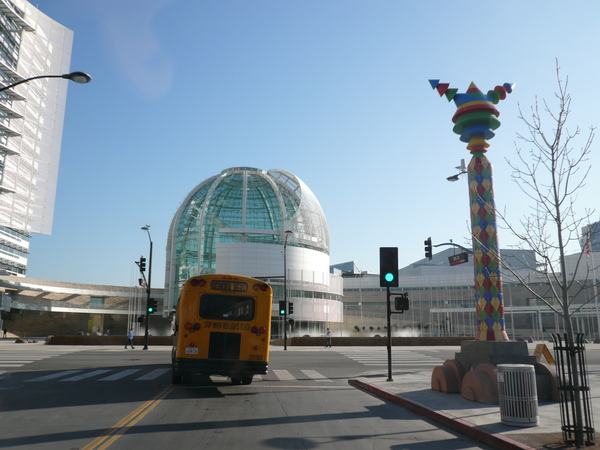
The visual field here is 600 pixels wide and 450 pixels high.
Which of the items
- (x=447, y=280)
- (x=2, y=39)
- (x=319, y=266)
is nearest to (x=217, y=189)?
(x=319, y=266)

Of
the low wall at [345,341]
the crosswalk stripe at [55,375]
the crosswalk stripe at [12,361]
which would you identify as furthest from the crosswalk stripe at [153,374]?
the low wall at [345,341]

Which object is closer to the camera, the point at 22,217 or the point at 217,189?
the point at 22,217

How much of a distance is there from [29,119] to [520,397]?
66.4 m

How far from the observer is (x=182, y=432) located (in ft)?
25.2

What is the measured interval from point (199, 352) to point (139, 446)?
585 cm

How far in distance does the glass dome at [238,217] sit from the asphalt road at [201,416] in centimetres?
4727

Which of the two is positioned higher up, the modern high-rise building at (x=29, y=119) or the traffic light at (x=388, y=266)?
the modern high-rise building at (x=29, y=119)

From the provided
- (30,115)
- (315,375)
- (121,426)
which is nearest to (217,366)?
(121,426)

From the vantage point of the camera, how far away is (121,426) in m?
8.08

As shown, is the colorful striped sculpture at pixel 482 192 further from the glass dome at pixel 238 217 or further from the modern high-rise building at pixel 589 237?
the glass dome at pixel 238 217

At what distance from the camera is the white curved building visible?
62.5 meters

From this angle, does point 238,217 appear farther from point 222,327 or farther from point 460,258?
point 222,327

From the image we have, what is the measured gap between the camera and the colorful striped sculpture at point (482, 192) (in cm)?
1314

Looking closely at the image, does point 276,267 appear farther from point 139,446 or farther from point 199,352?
point 139,446
